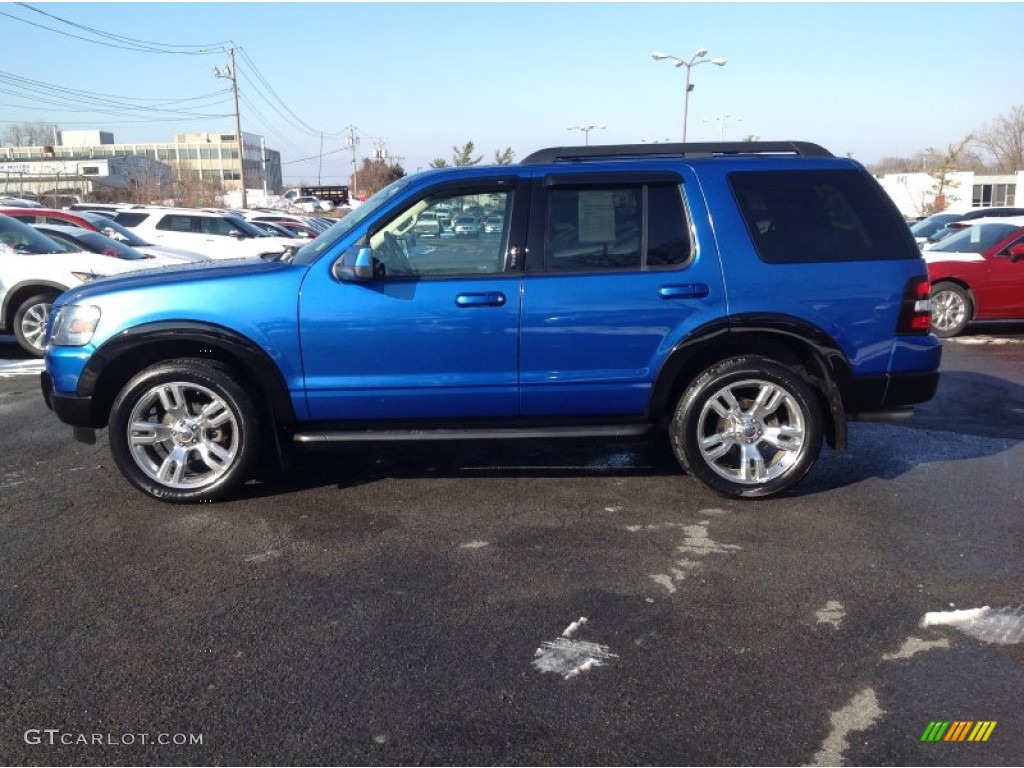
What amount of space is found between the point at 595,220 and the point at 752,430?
1.46 m

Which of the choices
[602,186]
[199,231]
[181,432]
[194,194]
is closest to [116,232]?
[199,231]

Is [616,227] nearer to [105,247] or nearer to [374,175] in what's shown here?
[105,247]

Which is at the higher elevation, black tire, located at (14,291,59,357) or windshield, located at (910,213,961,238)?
windshield, located at (910,213,961,238)

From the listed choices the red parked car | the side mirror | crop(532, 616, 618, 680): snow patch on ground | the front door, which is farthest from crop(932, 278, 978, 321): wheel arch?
crop(532, 616, 618, 680): snow patch on ground

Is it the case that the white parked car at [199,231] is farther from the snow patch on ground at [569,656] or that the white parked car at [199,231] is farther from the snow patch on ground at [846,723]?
the snow patch on ground at [846,723]

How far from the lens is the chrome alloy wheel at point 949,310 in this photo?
1103 cm

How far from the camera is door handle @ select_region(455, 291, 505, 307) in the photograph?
182 inches

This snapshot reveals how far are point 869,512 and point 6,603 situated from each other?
4213 millimetres

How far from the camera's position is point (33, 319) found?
9.82 meters

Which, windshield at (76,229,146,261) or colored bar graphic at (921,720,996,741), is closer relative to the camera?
colored bar graphic at (921,720,996,741)

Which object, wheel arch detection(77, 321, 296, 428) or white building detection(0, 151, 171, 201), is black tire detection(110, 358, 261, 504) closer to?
wheel arch detection(77, 321, 296, 428)

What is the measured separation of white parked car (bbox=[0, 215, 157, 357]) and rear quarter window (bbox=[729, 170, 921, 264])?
774 centimetres

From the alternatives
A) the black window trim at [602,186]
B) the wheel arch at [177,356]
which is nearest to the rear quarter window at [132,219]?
the wheel arch at [177,356]

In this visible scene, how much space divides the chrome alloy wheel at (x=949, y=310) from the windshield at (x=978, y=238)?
611mm
